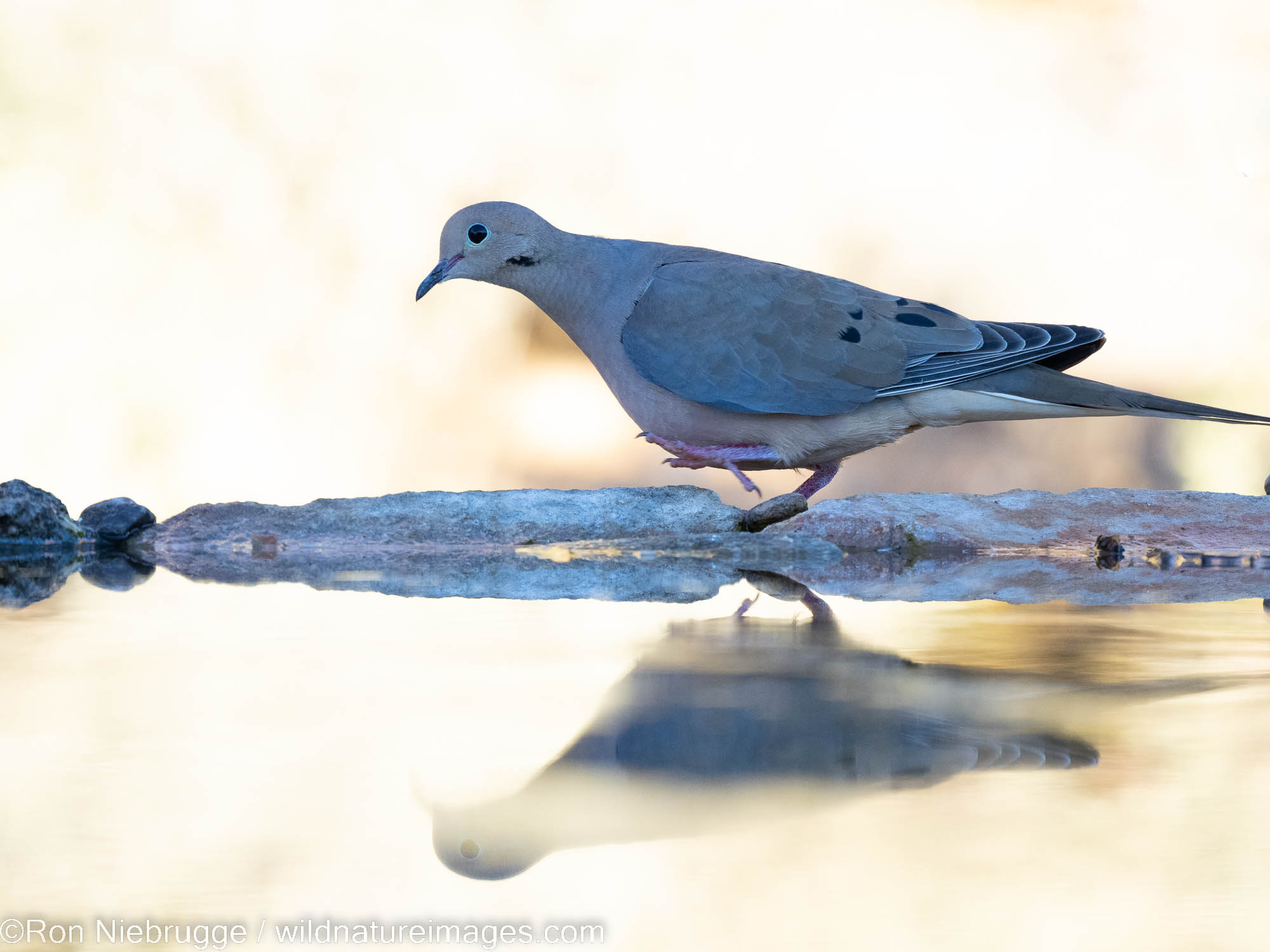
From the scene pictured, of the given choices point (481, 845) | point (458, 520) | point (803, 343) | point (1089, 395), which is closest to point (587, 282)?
point (803, 343)

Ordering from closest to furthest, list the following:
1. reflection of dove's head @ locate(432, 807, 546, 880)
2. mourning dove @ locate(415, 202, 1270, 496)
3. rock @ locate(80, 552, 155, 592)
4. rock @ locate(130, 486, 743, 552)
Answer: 1. reflection of dove's head @ locate(432, 807, 546, 880)
2. rock @ locate(80, 552, 155, 592)
3. mourning dove @ locate(415, 202, 1270, 496)
4. rock @ locate(130, 486, 743, 552)

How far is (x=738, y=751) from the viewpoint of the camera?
125 centimetres

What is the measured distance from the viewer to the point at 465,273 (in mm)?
3938

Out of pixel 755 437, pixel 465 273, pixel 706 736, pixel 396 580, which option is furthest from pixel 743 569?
pixel 706 736

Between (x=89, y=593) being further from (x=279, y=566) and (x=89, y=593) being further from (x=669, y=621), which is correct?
(x=669, y=621)

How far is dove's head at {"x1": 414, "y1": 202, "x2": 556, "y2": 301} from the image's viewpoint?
3.89 meters

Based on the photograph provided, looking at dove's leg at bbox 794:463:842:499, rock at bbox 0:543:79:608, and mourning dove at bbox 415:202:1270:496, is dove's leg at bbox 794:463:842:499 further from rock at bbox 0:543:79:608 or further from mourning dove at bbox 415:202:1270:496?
rock at bbox 0:543:79:608

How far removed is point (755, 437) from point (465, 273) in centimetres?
111

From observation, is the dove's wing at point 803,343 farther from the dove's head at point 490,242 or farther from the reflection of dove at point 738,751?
the reflection of dove at point 738,751

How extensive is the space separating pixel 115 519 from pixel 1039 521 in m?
3.28

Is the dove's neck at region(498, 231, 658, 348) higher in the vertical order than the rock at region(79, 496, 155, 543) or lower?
higher

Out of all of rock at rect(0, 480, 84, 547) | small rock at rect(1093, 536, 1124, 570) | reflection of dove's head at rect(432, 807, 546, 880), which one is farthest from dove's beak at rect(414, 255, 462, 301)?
reflection of dove's head at rect(432, 807, 546, 880)

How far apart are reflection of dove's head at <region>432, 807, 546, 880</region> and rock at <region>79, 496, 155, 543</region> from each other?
142 inches

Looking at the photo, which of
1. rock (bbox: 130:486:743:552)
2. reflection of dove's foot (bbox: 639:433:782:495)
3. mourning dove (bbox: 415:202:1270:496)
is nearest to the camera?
mourning dove (bbox: 415:202:1270:496)
